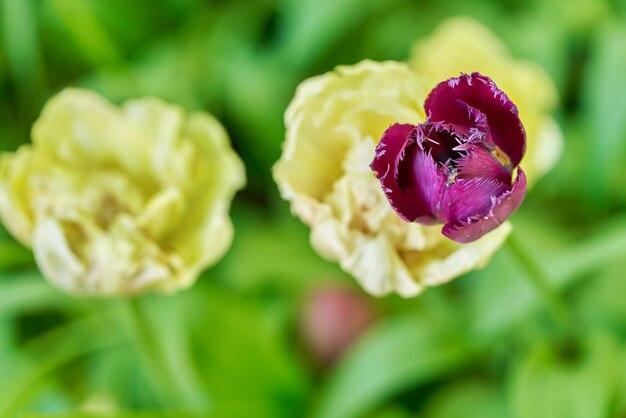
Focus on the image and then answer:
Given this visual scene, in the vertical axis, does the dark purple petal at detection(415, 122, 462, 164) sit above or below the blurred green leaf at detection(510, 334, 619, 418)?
above

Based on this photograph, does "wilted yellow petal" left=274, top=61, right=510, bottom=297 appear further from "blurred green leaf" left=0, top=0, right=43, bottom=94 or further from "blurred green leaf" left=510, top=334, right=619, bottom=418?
"blurred green leaf" left=0, top=0, right=43, bottom=94

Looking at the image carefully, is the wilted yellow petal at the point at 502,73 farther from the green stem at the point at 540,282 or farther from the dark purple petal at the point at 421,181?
the dark purple petal at the point at 421,181

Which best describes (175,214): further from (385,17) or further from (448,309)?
(385,17)

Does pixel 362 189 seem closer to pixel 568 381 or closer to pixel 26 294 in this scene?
pixel 568 381

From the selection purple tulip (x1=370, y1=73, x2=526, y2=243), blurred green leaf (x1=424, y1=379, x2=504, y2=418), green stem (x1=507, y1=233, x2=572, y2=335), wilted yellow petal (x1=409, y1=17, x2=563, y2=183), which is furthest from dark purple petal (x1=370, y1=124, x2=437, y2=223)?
blurred green leaf (x1=424, y1=379, x2=504, y2=418)

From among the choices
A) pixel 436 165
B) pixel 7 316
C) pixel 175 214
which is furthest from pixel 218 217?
pixel 7 316

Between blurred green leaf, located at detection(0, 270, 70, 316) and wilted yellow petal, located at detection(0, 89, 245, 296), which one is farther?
blurred green leaf, located at detection(0, 270, 70, 316)

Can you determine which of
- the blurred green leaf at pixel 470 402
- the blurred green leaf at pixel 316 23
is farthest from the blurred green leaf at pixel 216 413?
the blurred green leaf at pixel 316 23
